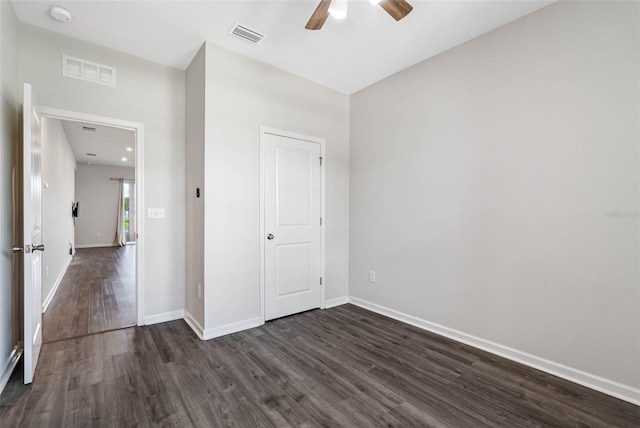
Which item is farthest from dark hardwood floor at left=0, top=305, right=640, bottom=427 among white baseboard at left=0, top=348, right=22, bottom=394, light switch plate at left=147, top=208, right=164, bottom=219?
light switch plate at left=147, top=208, right=164, bottom=219

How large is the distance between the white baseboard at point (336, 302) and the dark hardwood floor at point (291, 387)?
85 centimetres

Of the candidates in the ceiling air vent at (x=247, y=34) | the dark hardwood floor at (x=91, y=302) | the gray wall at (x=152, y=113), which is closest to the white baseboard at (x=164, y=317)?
the gray wall at (x=152, y=113)

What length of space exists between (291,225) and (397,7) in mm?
2275

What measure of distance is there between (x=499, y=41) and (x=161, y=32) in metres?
3.00

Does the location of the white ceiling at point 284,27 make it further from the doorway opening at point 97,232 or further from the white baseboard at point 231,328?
the white baseboard at point 231,328

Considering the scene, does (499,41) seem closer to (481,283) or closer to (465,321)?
(481,283)

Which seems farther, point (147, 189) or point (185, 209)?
point (185, 209)

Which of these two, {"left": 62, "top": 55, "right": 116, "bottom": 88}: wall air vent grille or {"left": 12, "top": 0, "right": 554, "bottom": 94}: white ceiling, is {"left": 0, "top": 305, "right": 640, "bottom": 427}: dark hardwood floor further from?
{"left": 12, "top": 0, "right": 554, "bottom": 94}: white ceiling

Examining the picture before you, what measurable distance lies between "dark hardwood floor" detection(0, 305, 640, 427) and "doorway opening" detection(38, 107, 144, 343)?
0.59 metres

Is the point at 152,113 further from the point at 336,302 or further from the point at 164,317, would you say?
the point at 336,302

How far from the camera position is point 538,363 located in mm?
2256

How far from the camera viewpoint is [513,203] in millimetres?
2400

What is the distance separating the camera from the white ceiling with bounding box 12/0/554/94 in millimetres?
2279

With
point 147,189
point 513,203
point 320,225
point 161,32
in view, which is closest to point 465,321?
point 513,203
